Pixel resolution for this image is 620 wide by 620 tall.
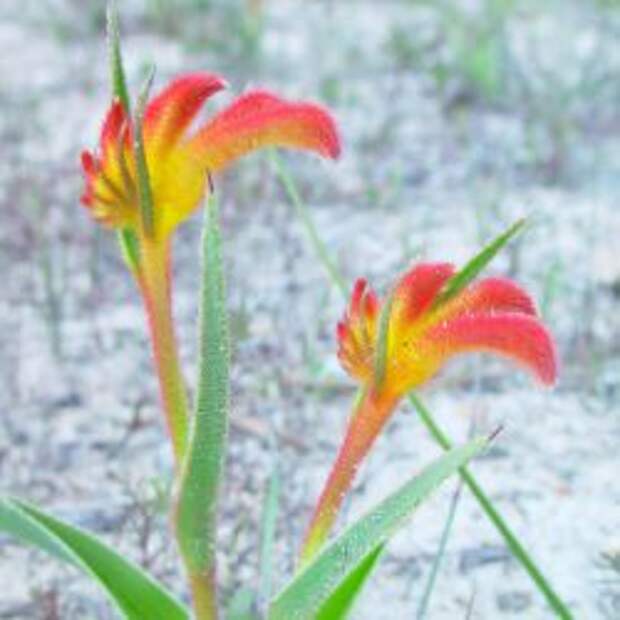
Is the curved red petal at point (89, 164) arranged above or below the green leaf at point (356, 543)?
above

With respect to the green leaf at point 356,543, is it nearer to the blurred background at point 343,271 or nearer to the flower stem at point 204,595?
the flower stem at point 204,595

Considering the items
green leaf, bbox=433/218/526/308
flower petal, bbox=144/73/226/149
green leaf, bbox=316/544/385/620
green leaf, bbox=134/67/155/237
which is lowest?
green leaf, bbox=316/544/385/620

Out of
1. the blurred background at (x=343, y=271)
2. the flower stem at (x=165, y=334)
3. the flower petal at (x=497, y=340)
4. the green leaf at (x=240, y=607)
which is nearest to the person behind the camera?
the flower petal at (x=497, y=340)

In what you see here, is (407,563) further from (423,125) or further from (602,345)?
(423,125)

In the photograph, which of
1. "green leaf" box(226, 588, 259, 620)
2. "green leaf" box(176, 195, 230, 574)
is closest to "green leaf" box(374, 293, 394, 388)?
"green leaf" box(176, 195, 230, 574)

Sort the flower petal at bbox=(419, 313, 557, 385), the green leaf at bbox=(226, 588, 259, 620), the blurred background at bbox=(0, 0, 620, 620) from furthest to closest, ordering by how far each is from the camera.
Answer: the blurred background at bbox=(0, 0, 620, 620)
the green leaf at bbox=(226, 588, 259, 620)
the flower petal at bbox=(419, 313, 557, 385)

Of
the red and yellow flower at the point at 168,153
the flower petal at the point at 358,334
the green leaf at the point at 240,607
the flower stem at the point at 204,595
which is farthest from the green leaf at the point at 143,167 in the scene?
the green leaf at the point at 240,607

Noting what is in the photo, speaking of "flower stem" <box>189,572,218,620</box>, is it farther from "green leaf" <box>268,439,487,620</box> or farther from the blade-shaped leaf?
the blade-shaped leaf

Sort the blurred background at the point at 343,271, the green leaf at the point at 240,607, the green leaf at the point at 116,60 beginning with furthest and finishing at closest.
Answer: the blurred background at the point at 343,271 < the green leaf at the point at 240,607 < the green leaf at the point at 116,60
